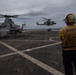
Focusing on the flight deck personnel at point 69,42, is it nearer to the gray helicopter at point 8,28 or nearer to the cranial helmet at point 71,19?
the cranial helmet at point 71,19

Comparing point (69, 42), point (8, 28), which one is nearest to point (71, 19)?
point (69, 42)

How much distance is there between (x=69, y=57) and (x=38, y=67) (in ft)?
15.1

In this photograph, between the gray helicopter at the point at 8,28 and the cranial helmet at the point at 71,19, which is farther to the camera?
the gray helicopter at the point at 8,28

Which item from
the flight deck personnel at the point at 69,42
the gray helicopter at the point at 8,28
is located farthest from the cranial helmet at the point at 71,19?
the gray helicopter at the point at 8,28

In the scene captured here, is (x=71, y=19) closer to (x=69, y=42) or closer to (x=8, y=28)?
(x=69, y=42)

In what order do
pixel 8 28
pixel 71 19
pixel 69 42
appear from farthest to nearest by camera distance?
pixel 8 28, pixel 69 42, pixel 71 19

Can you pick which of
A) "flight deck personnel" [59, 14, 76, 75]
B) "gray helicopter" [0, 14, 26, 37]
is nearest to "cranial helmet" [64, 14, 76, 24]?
"flight deck personnel" [59, 14, 76, 75]

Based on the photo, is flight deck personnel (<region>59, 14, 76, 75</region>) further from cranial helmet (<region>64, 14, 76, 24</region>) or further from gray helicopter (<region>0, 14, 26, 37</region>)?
gray helicopter (<region>0, 14, 26, 37</region>)

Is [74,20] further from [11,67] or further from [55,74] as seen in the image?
[11,67]

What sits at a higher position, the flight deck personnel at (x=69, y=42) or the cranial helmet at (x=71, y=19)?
the cranial helmet at (x=71, y=19)

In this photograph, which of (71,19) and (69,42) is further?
(69,42)

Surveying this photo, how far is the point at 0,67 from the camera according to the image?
11.0 m

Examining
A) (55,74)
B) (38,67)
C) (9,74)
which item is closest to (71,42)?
(55,74)

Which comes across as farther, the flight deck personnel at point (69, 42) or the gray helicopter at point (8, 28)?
the gray helicopter at point (8, 28)
